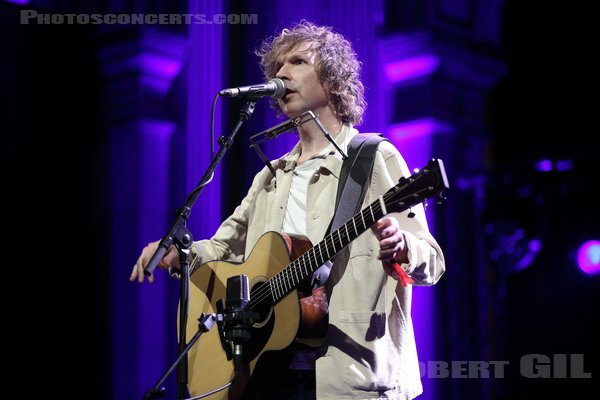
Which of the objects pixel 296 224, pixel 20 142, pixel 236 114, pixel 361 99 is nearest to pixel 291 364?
pixel 296 224

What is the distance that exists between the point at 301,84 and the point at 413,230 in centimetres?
80

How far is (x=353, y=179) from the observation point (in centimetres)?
301

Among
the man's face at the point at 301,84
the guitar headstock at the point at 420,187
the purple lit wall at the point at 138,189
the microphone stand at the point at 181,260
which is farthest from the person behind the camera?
the purple lit wall at the point at 138,189

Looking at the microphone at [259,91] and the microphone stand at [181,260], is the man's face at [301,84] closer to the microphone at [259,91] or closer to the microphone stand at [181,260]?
the microphone at [259,91]

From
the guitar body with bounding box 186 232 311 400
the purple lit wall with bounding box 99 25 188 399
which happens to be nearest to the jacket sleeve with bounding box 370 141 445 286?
the guitar body with bounding box 186 232 311 400

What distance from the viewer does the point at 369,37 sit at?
508 centimetres

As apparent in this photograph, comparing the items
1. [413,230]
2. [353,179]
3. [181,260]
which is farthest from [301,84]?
[181,260]

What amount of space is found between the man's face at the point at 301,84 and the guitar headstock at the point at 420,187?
818mm

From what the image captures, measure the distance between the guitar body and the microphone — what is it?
1.71 feet

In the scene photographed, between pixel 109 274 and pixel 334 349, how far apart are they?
276 cm

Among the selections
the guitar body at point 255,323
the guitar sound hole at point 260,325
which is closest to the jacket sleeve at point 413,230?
the guitar body at point 255,323

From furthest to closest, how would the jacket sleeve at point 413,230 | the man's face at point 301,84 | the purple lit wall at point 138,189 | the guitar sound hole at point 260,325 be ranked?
1. the purple lit wall at point 138,189
2. the man's face at point 301,84
3. the guitar sound hole at point 260,325
4. the jacket sleeve at point 413,230

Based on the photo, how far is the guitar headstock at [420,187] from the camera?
246 centimetres

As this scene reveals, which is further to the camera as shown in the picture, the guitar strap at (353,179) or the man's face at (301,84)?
the man's face at (301,84)
